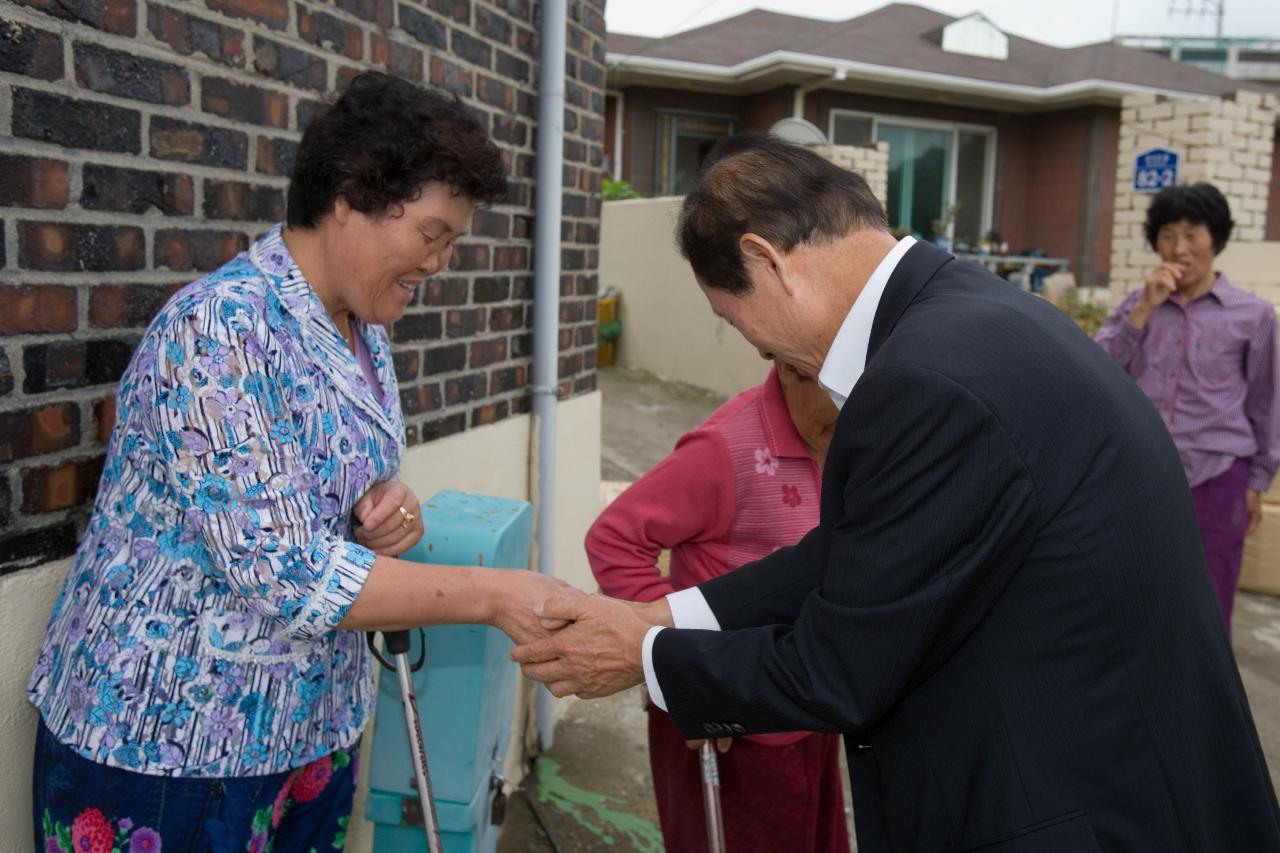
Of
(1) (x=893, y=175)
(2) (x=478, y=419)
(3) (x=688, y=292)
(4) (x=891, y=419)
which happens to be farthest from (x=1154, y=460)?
(1) (x=893, y=175)

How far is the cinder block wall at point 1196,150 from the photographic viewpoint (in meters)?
9.34

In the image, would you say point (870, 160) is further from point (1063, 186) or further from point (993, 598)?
point (993, 598)

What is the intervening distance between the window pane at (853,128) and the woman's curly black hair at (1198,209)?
11485 millimetres

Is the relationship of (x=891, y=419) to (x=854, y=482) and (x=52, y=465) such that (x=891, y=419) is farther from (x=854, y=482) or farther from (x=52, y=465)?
(x=52, y=465)

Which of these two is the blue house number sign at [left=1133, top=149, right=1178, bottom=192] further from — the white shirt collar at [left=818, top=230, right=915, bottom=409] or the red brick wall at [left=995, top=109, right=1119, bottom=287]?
the white shirt collar at [left=818, top=230, right=915, bottom=409]

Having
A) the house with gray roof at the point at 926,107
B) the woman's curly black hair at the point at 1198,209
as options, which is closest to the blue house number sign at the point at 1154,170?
the house with gray roof at the point at 926,107

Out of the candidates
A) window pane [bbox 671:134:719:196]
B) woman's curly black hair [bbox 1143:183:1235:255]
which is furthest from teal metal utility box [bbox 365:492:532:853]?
window pane [bbox 671:134:719:196]

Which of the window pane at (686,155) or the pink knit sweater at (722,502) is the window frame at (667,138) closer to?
the window pane at (686,155)

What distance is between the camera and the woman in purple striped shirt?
4441 mm

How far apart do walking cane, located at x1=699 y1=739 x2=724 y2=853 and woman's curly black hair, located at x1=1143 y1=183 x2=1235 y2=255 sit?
11.1ft

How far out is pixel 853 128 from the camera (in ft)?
51.6

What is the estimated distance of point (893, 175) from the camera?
16.1 meters

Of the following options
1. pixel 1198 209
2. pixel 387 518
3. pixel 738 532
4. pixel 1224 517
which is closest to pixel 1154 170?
pixel 1198 209

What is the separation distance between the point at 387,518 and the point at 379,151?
620mm
